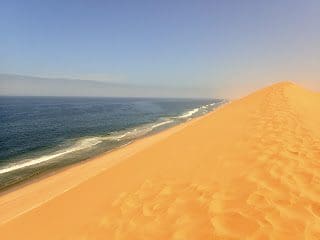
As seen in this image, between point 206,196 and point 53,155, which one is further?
point 53,155

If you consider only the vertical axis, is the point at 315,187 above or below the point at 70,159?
above

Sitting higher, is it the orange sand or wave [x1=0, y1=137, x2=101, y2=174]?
the orange sand

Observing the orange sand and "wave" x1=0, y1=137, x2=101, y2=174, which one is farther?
"wave" x1=0, y1=137, x2=101, y2=174

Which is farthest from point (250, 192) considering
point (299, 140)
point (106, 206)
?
point (299, 140)

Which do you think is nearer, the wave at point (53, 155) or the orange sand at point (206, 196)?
the orange sand at point (206, 196)

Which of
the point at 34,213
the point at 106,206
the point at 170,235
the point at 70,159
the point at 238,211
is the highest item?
the point at 238,211

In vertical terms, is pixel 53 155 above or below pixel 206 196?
below

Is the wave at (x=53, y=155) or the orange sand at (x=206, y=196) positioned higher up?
the orange sand at (x=206, y=196)

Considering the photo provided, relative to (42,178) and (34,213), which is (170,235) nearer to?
(34,213)
